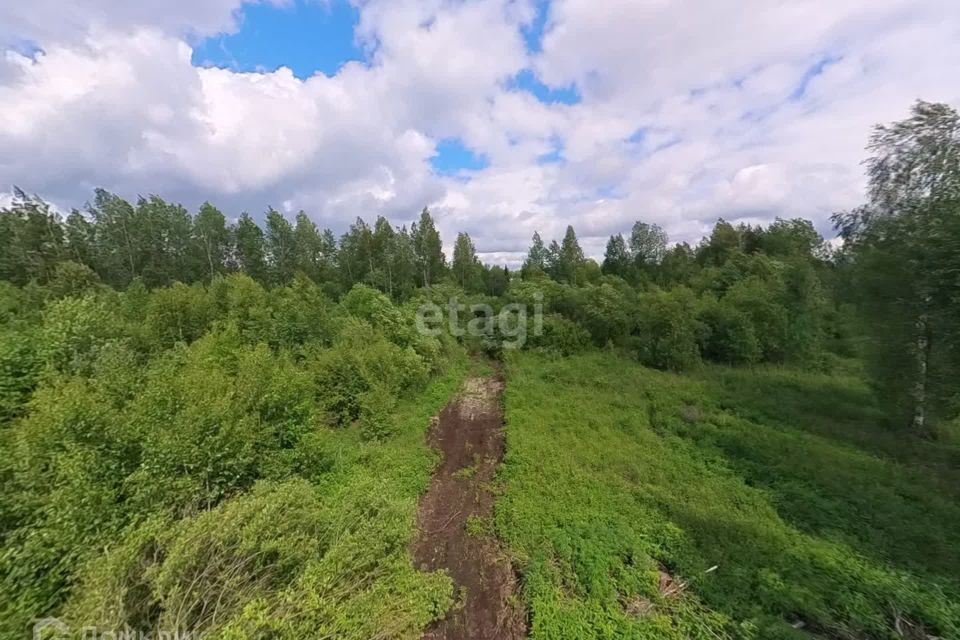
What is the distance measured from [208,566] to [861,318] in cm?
1945

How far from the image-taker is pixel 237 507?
17.9 ft

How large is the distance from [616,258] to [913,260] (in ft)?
109

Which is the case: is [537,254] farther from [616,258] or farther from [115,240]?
[115,240]

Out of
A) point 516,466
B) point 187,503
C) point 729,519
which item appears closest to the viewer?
point 187,503

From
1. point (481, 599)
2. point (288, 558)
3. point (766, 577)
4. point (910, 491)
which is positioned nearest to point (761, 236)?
point (910, 491)

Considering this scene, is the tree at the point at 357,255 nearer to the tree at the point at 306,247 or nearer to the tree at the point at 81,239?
the tree at the point at 306,247

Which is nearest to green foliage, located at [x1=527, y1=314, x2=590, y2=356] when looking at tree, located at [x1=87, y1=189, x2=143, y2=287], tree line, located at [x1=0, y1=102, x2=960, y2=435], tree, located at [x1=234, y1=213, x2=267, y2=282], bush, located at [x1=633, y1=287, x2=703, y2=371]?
tree line, located at [x1=0, y1=102, x2=960, y2=435]

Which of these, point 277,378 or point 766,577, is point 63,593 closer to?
point 277,378

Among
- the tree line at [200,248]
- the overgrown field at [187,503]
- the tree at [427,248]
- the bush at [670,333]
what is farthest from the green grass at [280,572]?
the tree at [427,248]

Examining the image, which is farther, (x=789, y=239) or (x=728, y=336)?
(x=789, y=239)

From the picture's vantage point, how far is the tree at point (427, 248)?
1452 inches

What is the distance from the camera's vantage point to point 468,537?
8219mm

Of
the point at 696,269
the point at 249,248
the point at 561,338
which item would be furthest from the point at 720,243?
the point at 249,248

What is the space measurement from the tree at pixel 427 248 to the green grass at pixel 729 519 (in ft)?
86.3
